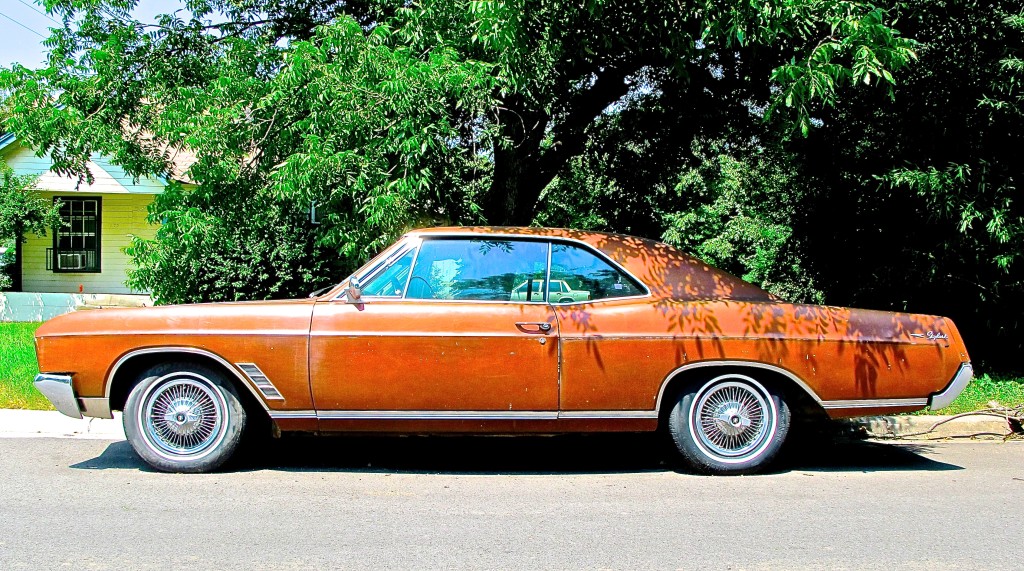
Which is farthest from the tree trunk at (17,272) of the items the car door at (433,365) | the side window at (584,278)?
the side window at (584,278)

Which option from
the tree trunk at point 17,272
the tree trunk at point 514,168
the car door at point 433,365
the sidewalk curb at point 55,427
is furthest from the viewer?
the tree trunk at point 17,272

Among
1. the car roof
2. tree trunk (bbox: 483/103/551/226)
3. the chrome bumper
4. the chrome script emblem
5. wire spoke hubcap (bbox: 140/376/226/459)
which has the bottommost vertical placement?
wire spoke hubcap (bbox: 140/376/226/459)

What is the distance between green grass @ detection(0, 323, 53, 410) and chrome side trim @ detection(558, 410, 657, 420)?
187 inches

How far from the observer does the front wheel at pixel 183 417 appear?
17.7 ft

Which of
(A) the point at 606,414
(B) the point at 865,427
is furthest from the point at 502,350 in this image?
(B) the point at 865,427

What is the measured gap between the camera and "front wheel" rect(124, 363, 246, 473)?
213 inches

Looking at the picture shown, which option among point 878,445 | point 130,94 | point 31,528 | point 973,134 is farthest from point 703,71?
point 31,528

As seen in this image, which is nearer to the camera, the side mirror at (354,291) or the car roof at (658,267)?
the side mirror at (354,291)

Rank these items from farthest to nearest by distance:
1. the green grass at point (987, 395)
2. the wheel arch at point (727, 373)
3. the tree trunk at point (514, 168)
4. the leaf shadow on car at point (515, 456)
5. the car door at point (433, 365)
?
the tree trunk at point (514, 168)
the green grass at point (987, 395)
the leaf shadow on car at point (515, 456)
the wheel arch at point (727, 373)
the car door at point (433, 365)

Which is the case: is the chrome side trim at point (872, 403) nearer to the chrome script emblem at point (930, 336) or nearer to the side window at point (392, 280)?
the chrome script emblem at point (930, 336)

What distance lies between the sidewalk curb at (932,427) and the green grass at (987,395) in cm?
26

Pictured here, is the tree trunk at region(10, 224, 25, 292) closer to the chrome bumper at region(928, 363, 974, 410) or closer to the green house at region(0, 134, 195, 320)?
the green house at region(0, 134, 195, 320)

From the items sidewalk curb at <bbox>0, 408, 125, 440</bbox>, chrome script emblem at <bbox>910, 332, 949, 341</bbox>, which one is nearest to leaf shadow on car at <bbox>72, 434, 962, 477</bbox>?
sidewalk curb at <bbox>0, 408, 125, 440</bbox>

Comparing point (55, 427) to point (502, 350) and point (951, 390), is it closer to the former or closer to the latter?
point (502, 350)
